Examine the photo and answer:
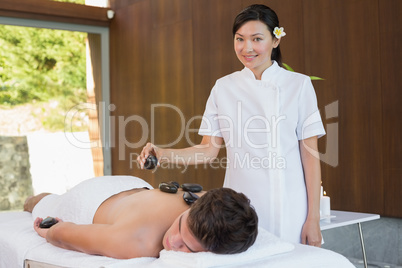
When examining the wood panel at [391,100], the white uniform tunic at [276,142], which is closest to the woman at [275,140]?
the white uniform tunic at [276,142]

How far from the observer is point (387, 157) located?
3.37 m

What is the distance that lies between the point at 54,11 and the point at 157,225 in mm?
4465

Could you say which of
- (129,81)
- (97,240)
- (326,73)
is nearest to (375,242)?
(326,73)

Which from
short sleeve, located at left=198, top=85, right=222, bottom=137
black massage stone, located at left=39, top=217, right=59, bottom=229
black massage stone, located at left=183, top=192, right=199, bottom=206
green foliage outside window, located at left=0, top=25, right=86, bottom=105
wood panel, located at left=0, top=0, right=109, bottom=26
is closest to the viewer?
black massage stone, located at left=183, top=192, right=199, bottom=206

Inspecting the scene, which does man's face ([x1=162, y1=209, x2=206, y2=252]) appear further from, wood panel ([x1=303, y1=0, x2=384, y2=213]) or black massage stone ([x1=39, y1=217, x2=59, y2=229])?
wood panel ([x1=303, y1=0, x2=384, y2=213])

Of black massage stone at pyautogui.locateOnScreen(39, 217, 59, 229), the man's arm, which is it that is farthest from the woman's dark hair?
black massage stone at pyautogui.locateOnScreen(39, 217, 59, 229)

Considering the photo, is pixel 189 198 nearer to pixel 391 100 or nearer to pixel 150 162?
pixel 150 162

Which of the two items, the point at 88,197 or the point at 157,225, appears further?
the point at 88,197

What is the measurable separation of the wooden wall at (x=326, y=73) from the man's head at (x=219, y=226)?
224 cm

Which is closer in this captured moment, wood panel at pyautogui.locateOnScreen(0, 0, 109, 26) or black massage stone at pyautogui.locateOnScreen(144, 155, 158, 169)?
black massage stone at pyautogui.locateOnScreen(144, 155, 158, 169)

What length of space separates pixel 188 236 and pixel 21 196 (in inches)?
176

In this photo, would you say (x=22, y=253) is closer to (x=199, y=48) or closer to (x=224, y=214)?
(x=224, y=214)

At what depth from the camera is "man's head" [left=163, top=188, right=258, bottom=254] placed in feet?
4.31

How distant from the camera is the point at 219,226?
51.6 inches
